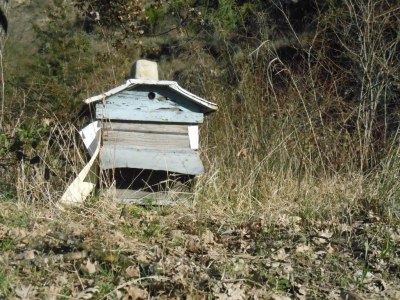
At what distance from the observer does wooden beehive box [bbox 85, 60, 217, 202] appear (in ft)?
16.2

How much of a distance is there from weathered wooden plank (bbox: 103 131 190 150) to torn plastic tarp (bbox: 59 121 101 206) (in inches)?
3.9

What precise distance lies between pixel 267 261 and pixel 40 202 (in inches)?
79.2

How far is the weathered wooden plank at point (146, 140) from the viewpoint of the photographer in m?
4.99

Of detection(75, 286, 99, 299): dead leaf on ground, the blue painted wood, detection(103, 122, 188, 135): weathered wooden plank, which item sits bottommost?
detection(75, 286, 99, 299): dead leaf on ground

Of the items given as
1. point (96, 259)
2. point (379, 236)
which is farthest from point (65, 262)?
point (379, 236)

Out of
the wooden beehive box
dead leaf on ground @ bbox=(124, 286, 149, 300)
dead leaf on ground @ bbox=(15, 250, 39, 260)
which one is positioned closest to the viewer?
dead leaf on ground @ bbox=(124, 286, 149, 300)

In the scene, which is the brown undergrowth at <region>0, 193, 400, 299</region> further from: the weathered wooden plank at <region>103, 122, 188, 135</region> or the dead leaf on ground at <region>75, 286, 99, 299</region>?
the weathered wooden plank at <region>103, 122, 188, 135</region>

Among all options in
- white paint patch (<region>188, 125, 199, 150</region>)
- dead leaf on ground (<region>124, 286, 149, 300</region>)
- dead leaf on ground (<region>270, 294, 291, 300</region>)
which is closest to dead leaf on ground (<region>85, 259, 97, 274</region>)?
dead leaf on ground (<region>124, 286, 149, 300</region>)

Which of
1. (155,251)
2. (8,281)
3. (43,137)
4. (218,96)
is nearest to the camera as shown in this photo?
(8,281)

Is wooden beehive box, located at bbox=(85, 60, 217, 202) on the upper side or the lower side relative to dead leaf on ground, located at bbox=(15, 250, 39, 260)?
upper

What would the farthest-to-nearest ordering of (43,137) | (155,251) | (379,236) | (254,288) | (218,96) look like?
(218,96) < (43,137) < (379,236) < (155,251) < (254,288)

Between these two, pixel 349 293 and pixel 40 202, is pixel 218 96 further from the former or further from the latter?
pixel 349 293

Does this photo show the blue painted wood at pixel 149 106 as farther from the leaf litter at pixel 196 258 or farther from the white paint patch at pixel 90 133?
the leaf litter at pixel 196 258

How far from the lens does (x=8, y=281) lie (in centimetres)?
302
